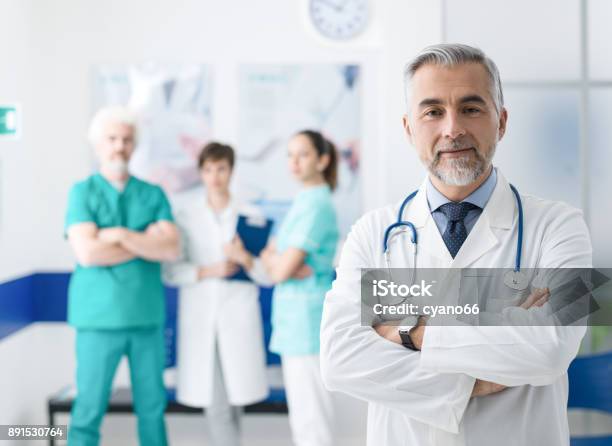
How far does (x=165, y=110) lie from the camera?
3.49m

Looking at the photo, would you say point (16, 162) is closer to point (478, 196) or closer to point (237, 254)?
point (237, 254)

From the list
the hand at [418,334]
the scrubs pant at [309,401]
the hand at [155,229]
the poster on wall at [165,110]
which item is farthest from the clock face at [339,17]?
the hand at [418,334]

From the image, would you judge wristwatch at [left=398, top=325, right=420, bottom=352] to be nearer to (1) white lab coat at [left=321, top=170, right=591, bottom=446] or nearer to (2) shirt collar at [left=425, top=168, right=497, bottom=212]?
Result: (1) white lab coat at [left=321, top=170, right=591, bottom=446]

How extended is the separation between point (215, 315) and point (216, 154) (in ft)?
2.20

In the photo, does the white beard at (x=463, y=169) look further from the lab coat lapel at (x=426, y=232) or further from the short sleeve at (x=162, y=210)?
the short sleeve at (x=162, y=210)

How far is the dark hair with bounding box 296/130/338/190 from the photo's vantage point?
9.32ft

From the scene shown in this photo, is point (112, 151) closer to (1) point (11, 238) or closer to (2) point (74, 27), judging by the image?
(1) point (11, 238)

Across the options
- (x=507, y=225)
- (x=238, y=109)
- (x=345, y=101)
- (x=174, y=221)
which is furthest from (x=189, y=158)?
(x=507, y=225)

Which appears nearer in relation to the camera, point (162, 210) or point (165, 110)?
point (162, 210)

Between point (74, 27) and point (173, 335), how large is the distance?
5.15 ft

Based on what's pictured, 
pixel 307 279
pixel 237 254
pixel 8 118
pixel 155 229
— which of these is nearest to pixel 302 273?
pixel 307 279

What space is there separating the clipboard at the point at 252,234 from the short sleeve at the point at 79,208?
0.60 meters

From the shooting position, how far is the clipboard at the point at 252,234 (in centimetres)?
297

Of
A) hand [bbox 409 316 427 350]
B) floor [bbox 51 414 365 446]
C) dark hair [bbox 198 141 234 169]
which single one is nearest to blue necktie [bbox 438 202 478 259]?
hand [bbox 409 316 427 350]
